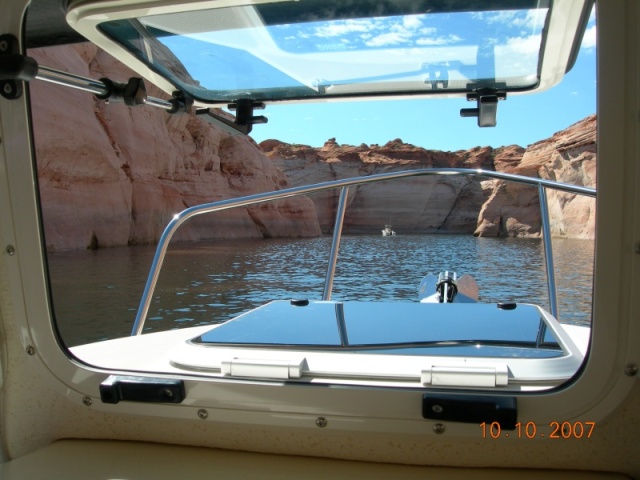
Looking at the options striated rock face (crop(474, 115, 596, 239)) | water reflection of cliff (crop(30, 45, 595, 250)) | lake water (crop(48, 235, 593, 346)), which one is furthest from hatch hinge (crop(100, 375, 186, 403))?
striated rock face (crop(474, 115, 596, 239))

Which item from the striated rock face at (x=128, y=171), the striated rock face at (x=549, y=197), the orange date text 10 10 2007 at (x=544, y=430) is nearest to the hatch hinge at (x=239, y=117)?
the orange date text 10 10 2007 at (x=544, y=430)

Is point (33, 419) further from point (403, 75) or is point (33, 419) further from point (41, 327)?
point (403, 75)

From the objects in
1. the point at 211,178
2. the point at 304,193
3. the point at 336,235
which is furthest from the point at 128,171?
the point at 304,193

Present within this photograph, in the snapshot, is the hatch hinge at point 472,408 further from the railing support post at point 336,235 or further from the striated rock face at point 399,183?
the striated rock face at point 399,183

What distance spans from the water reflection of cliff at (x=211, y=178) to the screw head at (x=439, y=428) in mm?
5458

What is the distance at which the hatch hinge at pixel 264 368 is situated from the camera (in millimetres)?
843

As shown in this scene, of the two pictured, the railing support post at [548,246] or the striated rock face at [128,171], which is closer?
the railing support post at [548,246]

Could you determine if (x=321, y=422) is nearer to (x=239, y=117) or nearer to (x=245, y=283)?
(x=239, y=117)

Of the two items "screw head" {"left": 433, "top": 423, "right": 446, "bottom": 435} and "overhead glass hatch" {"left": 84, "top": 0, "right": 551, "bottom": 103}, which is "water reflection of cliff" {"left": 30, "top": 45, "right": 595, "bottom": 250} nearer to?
"overhead glass hatch" {"left": 84, "top": 0, "right": 551, "bottom": 103}

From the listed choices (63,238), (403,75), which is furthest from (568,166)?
(403,75)

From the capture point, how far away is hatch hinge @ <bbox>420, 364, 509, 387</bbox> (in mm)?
782

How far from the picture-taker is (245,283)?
30.6 ft

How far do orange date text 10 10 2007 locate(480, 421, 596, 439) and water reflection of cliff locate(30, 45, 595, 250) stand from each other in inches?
212

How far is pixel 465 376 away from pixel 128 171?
55.5 feet
